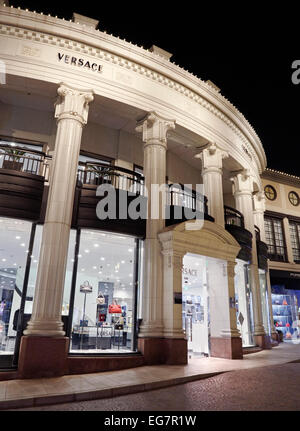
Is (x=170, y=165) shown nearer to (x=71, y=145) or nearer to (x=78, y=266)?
(x=71, y=145)

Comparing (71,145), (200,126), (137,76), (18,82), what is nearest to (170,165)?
(200,126)

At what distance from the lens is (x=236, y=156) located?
15.4 m

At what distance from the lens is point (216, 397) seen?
6.00 m

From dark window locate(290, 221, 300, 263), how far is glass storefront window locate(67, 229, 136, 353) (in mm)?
16254

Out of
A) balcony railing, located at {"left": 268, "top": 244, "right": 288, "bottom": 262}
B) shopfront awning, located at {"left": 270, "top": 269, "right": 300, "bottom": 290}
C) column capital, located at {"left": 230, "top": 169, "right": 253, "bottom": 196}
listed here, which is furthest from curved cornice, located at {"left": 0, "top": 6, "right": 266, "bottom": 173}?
shopfront awning, located at {"left": 270, "top": 269, "right": 300, "bottom": 290}

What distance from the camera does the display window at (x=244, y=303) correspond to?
14.2 m

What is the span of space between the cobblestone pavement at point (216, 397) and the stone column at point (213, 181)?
674 centimetres

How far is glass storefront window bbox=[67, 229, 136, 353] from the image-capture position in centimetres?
948

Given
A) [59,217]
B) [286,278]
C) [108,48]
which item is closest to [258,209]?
[286,278]

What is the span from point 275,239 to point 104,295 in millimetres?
15979

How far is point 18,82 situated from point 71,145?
2921 millimetres

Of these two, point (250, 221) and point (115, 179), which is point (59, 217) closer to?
point (115, 179)

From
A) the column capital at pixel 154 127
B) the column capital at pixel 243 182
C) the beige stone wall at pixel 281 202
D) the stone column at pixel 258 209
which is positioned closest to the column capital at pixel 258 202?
the stone column at pixel 258 209

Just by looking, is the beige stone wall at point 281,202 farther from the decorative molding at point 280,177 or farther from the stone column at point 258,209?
the stone column at point 258,209
